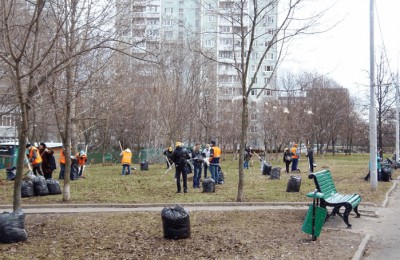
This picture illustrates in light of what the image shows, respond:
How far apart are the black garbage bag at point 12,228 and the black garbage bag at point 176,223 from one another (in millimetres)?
2330

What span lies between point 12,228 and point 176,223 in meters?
2.63

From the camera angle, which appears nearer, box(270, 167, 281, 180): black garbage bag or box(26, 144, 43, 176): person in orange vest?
box(26, 144, 43, 176): person in orange vest

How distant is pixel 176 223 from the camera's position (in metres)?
7.28

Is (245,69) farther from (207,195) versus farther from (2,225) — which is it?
Result: (2,225)

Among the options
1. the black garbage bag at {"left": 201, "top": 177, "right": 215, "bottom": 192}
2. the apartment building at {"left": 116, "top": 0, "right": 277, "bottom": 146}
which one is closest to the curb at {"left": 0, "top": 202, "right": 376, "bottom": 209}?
the black garbage bag at {"left": 201, "top": 177, "right": 215, "bottom": 192}

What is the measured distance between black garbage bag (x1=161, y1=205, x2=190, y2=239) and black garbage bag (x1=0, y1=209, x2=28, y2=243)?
233 centimetres

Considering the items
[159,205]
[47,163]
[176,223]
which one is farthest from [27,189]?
[176,223]

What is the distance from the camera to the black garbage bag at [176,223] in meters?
7.28

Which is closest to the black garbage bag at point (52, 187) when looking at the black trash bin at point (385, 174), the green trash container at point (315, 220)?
the green trash container at point (315, 220)

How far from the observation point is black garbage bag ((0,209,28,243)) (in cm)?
696

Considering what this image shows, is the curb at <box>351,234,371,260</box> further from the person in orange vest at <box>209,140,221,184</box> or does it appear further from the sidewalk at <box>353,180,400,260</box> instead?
the person in orange vest at <box>209,140,221,184</box>

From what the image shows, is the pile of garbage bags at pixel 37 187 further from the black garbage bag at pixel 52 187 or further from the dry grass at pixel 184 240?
the dry grass at pixel 184 240

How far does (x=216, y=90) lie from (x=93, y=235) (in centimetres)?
3457

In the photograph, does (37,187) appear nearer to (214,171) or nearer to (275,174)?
(214,171)
